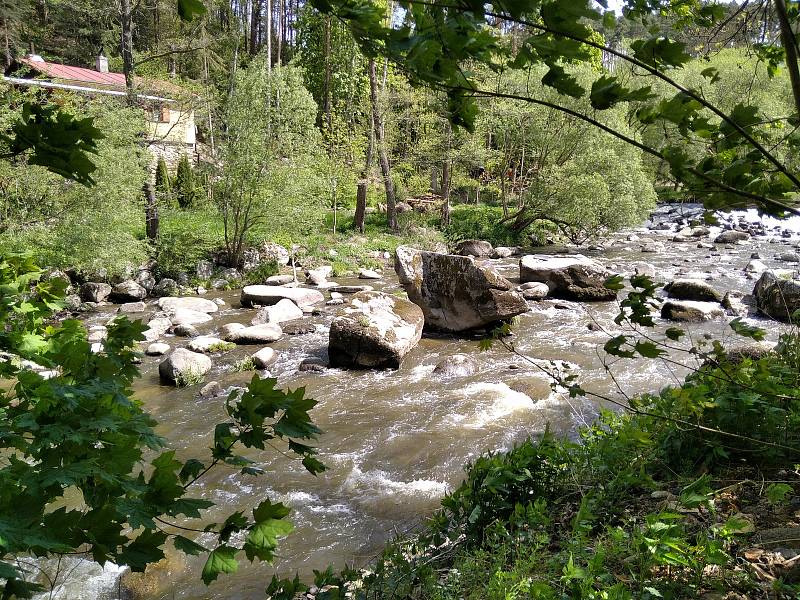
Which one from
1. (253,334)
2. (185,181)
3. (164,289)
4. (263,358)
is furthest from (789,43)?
(185,181)

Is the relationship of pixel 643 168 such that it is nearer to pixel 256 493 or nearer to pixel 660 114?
pixel 256 493

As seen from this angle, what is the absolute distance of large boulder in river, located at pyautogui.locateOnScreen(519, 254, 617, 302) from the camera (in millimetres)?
15164

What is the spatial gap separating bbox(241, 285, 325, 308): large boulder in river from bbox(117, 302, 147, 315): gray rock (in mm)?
2444

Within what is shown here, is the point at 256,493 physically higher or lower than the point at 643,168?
lower

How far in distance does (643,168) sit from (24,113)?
97.4 feet

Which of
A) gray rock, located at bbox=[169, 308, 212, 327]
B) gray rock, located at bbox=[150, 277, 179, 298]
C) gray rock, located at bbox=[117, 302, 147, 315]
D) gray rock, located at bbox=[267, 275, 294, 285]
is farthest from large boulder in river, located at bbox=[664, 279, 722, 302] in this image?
gray rock, located at bbox=[117, 302, 147, 315]

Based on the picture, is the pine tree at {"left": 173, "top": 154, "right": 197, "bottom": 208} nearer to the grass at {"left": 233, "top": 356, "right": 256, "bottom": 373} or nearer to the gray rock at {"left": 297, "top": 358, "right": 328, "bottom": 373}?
the grass at {"left": 233, "top": 356, "right": 256, "bottom": 373}

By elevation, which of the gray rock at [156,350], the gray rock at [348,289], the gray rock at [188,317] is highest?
the gray rock at [156,350]

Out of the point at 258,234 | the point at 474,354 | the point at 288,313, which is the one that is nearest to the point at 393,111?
the point at 258,234

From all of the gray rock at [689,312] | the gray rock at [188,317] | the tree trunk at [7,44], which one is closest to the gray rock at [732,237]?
the gray rock at [689,312]

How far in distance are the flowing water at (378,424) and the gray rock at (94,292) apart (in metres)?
1.53

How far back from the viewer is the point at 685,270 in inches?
742

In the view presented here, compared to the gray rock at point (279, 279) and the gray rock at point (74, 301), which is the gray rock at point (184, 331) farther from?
the gray rock at point (279, 279)

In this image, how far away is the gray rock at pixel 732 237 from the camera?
25047 millimetres
